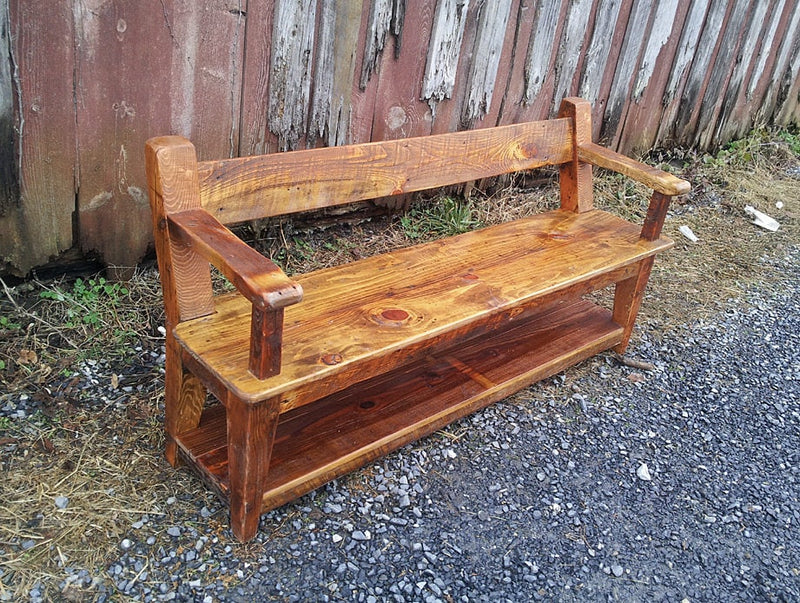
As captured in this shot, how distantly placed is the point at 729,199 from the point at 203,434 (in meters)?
4.22

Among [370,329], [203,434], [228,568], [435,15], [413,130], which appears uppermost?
[435,15]

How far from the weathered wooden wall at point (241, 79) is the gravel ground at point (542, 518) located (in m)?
0.71

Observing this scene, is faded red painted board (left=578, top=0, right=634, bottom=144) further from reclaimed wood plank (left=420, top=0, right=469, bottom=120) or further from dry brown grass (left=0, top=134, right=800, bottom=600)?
reclaimed wood plank (left=420, top=0, right=469, bottom=120)

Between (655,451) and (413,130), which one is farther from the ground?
(413,130)

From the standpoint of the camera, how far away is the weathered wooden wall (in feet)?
8.52

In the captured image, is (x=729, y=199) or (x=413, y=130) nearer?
(x=413, y=130)

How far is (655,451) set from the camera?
2.87 m

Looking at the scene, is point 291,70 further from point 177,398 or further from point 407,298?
point 177,398

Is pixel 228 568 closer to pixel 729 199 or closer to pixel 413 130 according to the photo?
pixel 413 130

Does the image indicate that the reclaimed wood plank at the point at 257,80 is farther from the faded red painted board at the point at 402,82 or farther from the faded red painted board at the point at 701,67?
the faded red painted board at the point at 701,67

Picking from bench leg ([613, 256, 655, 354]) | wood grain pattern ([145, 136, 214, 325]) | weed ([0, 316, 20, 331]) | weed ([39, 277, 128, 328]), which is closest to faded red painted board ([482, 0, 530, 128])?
bench leg ([613, 256, 655, 354])

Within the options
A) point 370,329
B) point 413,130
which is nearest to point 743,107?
point 413,130

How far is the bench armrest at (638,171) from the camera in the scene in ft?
10.00

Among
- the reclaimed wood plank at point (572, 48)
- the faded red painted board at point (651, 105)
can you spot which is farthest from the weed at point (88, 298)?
the faded red painted board at point (651, 105)
